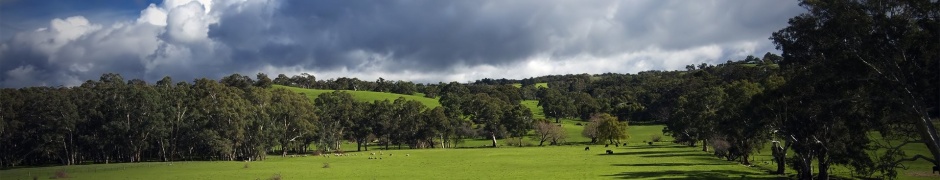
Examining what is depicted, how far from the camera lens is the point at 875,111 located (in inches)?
1200

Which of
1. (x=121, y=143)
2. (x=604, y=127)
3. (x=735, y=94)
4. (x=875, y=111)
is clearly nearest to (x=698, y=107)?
(x=735, y=94)

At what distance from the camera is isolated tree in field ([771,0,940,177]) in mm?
25297

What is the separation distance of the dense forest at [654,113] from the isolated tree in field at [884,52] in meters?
0.06

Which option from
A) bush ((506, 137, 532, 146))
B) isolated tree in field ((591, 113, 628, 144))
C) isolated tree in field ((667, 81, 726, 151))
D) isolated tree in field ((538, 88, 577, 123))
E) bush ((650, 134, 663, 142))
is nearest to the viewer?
isolated tree in field ((667, 81, 726, 151))

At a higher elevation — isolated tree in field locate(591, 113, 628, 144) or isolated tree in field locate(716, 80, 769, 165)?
isolated tree in field locate(716, 80, 769, 165)

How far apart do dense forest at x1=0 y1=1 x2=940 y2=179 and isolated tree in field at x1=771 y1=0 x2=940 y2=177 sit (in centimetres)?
6

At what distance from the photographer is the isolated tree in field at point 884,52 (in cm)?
2530

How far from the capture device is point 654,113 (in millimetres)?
162125

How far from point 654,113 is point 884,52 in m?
139

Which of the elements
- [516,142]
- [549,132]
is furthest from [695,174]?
[516,142]

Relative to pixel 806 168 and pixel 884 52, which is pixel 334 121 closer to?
pixel 806 168

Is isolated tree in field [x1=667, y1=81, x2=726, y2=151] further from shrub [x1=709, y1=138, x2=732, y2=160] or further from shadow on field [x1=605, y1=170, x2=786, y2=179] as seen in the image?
shadow on field [x1=605, y1=170, x2=786, y2=179]

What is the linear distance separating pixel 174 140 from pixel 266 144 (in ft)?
44.9

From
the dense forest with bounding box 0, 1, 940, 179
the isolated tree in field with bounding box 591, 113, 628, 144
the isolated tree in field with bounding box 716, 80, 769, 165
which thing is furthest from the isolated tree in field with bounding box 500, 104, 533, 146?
the isolated tree in field with bounding box 716, 80, 769, 165
